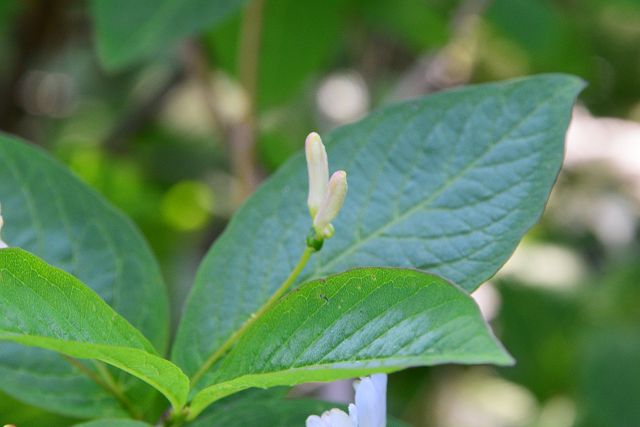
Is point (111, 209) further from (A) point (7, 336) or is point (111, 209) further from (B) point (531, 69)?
(B) point (531, 69)

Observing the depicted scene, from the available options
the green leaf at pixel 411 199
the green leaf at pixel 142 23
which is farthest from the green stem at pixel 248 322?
the green leaf at pixel 142 23

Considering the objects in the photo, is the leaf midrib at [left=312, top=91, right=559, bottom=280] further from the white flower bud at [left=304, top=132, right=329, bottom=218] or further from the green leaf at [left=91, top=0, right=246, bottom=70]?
the green leaf at [left=91, top=0, right=246, bottom=70]

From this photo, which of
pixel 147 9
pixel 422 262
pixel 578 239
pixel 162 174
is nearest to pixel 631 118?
pixel 578 239

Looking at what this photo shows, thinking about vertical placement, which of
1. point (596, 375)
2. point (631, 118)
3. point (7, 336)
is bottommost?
point (596, 375)

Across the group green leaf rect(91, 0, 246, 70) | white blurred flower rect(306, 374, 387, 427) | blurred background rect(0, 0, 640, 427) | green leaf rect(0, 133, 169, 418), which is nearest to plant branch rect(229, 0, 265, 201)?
blurred background rect(0, 0, 640, 427)

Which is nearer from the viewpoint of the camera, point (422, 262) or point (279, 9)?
point (422, 262)
